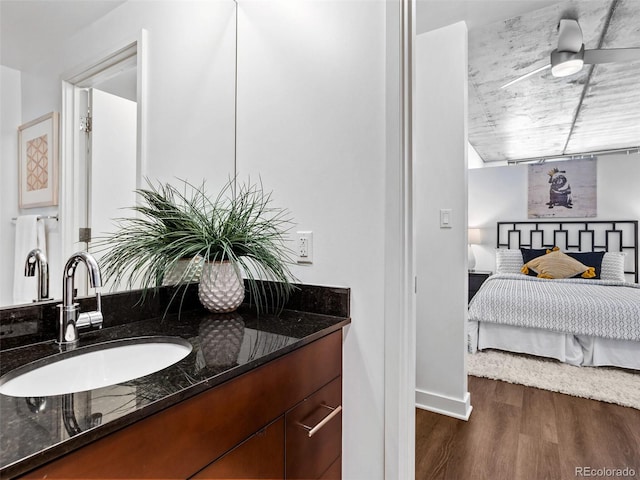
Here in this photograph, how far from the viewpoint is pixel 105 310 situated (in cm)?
104

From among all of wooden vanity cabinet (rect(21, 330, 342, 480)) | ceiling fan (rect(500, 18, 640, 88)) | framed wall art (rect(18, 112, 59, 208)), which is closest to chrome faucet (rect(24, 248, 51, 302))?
framed wall art (rect(18, 112, 59, 208))

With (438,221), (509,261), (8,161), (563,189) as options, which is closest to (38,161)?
(8,161)

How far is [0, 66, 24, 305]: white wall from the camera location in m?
0.79

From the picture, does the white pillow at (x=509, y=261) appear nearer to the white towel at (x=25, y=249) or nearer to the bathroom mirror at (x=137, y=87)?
the bathroom mirror at (x=137, y=87)

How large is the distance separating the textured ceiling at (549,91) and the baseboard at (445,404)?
7.65 ft

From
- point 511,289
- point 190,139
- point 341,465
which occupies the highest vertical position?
point 190,139

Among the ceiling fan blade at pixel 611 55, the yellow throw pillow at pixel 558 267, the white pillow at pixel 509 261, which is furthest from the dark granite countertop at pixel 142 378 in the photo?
the white pillow at pixel 509 261

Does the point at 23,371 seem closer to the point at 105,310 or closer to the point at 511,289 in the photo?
the point at 105,310

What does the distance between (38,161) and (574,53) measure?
9.87 ft

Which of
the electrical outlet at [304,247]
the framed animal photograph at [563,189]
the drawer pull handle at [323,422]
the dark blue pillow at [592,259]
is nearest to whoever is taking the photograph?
the drawer pull handle at [323,422]

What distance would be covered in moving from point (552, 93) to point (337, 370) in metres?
3.62

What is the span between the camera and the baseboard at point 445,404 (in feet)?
6.95

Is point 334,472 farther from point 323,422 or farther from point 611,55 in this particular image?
point 611,55

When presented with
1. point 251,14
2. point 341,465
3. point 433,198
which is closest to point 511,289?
point 433,198
